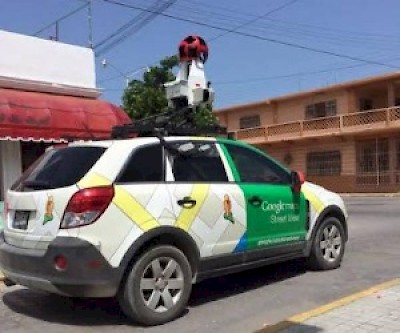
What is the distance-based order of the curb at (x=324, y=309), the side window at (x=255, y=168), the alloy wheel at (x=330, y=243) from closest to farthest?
the curb at (x=324, y=309) < the side window at (x=255, y=168) < the alloy wheel at (x=330, y=243)

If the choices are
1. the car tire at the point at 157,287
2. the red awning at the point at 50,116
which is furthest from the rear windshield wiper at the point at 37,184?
the red awning at the point at 50,116

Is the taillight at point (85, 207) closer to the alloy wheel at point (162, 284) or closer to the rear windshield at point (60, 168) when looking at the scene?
the rear windshield at point (60, 168)

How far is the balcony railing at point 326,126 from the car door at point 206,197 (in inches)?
1022

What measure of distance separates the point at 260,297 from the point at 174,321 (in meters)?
1.22

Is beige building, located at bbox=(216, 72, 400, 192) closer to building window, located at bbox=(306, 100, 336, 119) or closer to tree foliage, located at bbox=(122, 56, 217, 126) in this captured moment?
building window, located at bbox=(306, 100, 336, 119)

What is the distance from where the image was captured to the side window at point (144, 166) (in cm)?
545

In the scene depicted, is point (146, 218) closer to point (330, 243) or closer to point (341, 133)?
point (330, 243)

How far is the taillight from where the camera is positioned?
5.09m

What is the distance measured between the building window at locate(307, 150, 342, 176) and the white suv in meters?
28.5

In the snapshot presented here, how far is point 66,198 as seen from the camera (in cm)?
517

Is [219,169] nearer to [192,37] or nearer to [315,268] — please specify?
→ [315,268]

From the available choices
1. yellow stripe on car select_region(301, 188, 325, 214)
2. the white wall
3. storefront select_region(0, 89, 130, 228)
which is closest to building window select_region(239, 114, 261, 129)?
the white wall

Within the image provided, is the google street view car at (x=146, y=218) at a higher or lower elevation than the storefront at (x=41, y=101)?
lower

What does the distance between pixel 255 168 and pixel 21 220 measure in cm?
260
